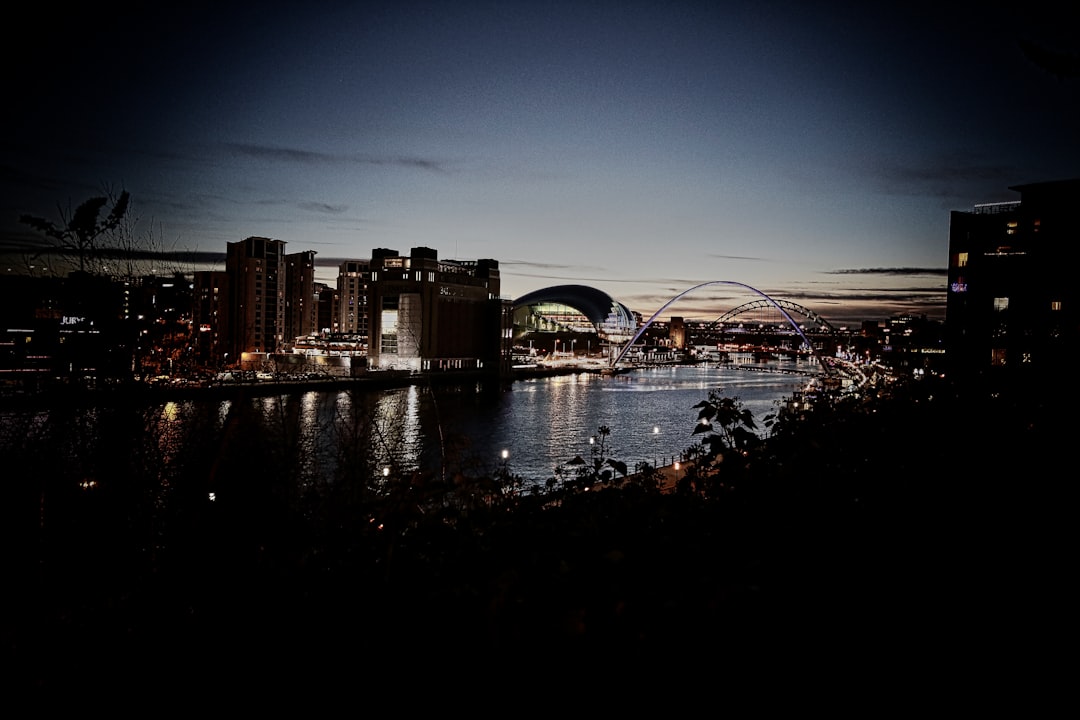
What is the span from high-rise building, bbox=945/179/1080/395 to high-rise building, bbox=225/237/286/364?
173ft

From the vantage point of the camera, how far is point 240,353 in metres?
56.1

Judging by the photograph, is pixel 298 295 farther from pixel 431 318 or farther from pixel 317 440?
pixel 317 440

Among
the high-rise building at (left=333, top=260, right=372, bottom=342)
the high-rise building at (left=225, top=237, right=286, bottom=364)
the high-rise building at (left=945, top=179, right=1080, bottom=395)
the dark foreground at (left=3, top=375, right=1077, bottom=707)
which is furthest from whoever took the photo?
the high-rise building at (left=333, top=260, right=372, bottom=342)

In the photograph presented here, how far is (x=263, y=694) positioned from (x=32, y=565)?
5763 mm

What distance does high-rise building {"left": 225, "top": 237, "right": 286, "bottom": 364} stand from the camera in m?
60.3

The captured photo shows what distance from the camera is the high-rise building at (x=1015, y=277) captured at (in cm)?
1469

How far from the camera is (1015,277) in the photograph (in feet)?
53.3

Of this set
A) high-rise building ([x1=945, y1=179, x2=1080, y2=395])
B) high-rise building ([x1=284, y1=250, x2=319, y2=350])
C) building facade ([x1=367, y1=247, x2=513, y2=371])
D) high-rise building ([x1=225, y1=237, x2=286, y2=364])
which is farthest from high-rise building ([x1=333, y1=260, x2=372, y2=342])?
high-rise building ([x1=945, y1=179, x2=1080, y2=395])

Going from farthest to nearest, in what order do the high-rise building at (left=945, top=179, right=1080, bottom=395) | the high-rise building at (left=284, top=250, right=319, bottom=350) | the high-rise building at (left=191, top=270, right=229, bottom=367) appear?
the high-rise building at (left=284, top=250, right=319, bottom=350)
the high-rise building at (left=191, top=270, right=229, bottom=367)
the high-rise building at (left=945, top=179, right=1080, bottom=395)

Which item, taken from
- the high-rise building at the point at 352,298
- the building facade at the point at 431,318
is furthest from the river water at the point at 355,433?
the high-rise building at the point at 352,298

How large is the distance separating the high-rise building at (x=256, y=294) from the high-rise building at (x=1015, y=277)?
52.8 metres

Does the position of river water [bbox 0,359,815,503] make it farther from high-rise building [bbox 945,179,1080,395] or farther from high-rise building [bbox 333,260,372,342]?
high-rise building [bbox 333,260,372,342]

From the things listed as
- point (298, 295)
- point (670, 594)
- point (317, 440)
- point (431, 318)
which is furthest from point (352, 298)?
point (670, 594)

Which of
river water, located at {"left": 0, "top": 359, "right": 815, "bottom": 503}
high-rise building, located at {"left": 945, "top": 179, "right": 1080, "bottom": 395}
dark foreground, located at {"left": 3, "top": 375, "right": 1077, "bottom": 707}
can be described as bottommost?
river water, located at {"left": 0, "top": 359, "right": 815, "bottom": 503}
